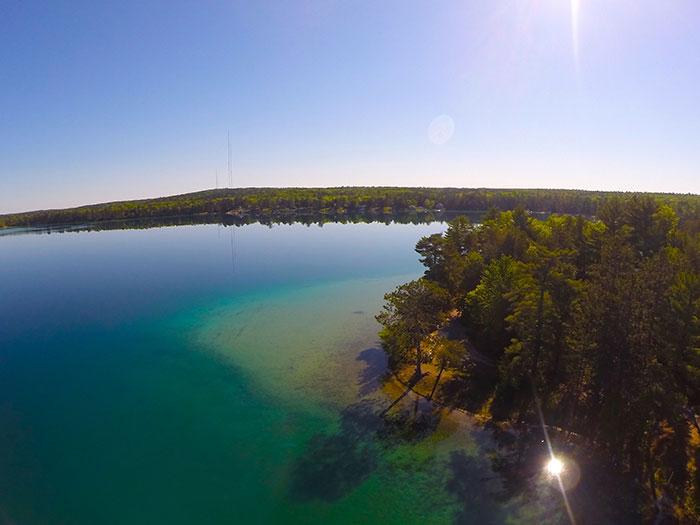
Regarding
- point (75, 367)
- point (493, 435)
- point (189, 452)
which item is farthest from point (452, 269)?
point (75, 367)

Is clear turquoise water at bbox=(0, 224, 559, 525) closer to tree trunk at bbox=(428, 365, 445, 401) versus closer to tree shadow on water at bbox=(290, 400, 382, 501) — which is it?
tree shadow on water at bbox=(290, 400, 382, 501)

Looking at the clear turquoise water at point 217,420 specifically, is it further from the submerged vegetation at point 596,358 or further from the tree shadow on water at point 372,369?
the submerged vegetation at point 596,358

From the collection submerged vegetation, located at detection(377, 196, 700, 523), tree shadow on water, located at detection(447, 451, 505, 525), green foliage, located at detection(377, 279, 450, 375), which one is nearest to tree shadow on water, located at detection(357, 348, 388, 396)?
submerged vegetation, located at detection(377, 196, 700, 523)

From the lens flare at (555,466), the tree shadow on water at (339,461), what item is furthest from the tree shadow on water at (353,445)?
the lens flare at (555,466)

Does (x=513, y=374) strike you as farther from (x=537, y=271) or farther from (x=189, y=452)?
(x=189, y=452)

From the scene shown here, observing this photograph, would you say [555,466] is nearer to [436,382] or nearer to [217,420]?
[436,382]

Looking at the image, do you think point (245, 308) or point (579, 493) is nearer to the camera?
point (579, 493)
